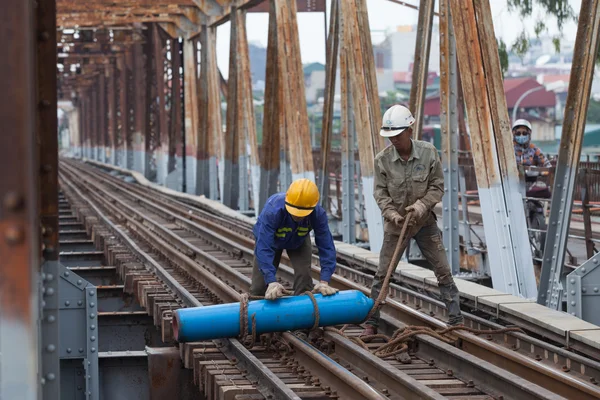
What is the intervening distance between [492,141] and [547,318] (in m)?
3.06

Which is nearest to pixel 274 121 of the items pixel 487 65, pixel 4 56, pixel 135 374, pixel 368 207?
pixel 368 207

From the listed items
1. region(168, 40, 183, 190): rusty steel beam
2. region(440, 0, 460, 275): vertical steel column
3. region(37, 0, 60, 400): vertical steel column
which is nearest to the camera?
region(37, 0, 60, 400): vertical steel column

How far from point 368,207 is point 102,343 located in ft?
16.3

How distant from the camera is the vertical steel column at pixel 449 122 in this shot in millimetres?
11891

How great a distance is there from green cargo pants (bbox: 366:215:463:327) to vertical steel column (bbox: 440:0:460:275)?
3.44 m

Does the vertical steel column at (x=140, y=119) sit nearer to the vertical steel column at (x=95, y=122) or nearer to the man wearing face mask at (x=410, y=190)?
the vertical steel column at (x=95, y=122)

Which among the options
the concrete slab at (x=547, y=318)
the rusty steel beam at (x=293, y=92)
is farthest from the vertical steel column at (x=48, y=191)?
the rusty steel beam at (x=293, y=92)

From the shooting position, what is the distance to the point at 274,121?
21.0m

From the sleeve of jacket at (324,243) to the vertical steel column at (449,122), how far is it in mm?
4050

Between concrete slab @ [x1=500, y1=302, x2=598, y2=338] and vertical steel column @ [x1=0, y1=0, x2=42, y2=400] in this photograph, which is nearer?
vertical steel column @ [x1=0, y1=0, x2=42, y2=400]

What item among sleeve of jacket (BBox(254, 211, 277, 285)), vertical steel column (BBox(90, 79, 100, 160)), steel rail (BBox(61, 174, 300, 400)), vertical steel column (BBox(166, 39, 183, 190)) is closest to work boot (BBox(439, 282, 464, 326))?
sleeve of jacket (BBox(254, 211, 277, 285))

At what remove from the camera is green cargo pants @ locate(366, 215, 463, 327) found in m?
8.39

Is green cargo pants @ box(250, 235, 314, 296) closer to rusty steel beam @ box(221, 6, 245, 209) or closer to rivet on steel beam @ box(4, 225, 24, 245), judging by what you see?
rivet on steel beam @ box(4, 225, 24, 245)

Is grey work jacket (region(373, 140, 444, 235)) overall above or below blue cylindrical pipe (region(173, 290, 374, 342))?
above
